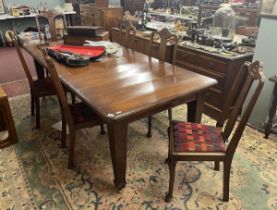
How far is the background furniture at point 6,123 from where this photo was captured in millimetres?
2133

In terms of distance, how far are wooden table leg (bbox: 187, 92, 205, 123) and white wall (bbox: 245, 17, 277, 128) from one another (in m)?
0.91

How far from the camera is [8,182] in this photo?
1854 mm

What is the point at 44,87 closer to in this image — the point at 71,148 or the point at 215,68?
the point at 71,148

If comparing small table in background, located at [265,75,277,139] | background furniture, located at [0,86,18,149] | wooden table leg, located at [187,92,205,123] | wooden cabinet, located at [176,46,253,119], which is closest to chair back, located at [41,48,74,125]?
background furniture, located at [0,86,18,149]

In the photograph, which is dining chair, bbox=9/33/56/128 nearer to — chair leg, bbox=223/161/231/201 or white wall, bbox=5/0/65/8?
chair leg, bbox=223/161/231/201

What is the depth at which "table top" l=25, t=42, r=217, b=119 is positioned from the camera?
1.45 metres

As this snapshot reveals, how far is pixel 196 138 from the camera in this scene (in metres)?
1.63

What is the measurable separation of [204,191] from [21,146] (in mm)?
1716

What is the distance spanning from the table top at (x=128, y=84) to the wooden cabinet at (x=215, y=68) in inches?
26.5

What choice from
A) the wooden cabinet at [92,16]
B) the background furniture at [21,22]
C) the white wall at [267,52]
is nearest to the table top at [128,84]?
the white wall at [267,52]

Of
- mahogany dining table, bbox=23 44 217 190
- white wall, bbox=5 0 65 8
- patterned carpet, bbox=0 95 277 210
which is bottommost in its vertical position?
patterned carpet, bbox=0 95 277 210

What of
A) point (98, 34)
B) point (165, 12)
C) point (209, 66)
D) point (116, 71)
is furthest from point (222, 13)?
point (116, 71)

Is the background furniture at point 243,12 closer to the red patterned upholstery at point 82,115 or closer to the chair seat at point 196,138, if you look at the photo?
the chair seat at point 196,138

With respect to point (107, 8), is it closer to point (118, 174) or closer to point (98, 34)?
point (98, 34)
